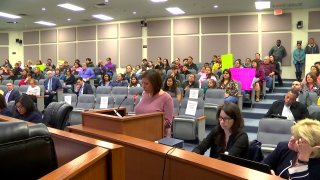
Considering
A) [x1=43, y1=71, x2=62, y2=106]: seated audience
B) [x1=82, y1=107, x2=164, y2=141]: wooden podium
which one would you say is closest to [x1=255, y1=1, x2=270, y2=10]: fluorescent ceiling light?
[x1=43, y1=71, x2=62, y2=106]: seated audience

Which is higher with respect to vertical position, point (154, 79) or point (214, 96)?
point (154, 79)

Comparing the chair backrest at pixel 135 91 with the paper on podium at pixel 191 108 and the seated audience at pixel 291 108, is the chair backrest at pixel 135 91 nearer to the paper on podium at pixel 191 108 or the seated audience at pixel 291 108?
the paper on podium at pixel 191 108

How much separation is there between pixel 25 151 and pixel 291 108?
4.08 metres

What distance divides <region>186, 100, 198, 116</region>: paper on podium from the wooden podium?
9.93ft

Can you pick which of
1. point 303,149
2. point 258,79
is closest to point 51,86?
point 258,79

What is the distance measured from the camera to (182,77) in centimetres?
841

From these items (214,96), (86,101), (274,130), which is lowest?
(274,130)

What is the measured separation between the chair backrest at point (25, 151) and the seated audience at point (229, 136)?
1604 millimetres

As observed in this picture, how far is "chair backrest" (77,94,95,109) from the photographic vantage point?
6.82 metres

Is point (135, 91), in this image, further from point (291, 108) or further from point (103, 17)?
point (103, 17)

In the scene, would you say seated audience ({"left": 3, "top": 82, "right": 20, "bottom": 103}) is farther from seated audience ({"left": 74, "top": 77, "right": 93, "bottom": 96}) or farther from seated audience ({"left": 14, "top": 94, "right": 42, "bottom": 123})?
seated audience ({"left": 14, "top": 94, "right": 42, "bottom": 123})

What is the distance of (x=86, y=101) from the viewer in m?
6.90

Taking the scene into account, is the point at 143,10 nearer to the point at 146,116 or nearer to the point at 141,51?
the point at 141,51

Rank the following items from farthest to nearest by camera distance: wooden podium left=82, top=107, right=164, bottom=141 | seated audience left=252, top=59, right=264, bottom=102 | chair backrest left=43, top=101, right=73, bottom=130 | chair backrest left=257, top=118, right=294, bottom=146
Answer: seated audience left=252, top=59, right=264, bottom=102, chair backrest left=257, top=118, right=294, bottom=146, chair backrest left=43, top=101, right=73, bottom=130, wooden podium left=82, top=107, right=164, bottom=141
